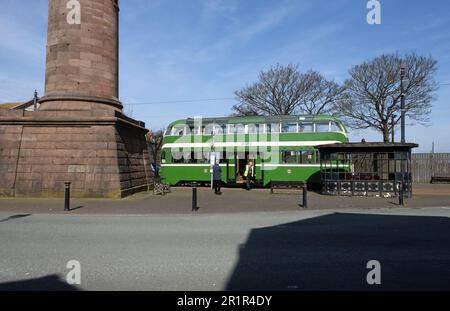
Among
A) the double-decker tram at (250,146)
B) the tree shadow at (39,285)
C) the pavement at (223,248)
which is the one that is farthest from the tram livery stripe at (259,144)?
the tree shadow at (39,285)

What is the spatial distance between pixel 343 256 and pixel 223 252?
81.1 inches

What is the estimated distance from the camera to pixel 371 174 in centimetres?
2033

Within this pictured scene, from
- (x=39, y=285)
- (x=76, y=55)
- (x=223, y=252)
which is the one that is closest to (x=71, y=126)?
(x=76, y=55)

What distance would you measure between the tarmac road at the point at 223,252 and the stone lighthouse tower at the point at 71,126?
619 centimetres

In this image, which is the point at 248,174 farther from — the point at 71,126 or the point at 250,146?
the point at 71,126

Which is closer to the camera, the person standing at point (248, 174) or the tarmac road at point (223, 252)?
the tarmac road at point (223, 252)

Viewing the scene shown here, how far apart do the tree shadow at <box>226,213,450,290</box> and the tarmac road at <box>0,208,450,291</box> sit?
0.05 feet

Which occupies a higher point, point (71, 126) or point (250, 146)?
point (71, 126)

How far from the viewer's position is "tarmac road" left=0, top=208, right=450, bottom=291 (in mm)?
5473

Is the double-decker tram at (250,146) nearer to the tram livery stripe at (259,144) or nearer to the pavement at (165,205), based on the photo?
the tram livery stripe at (259,144)

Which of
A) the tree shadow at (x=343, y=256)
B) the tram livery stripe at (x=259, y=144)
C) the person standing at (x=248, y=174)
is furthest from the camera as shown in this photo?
the tram livery stripe at (x=259, y=144)

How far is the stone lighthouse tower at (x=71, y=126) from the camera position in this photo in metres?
18.2
